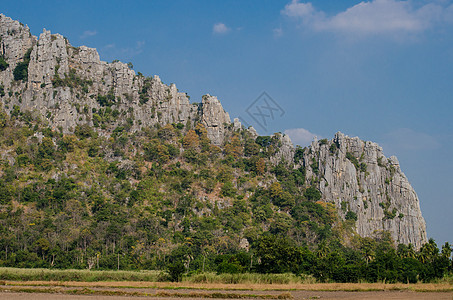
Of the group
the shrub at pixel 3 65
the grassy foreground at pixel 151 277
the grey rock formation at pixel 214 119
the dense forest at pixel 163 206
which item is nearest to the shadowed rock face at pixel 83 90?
the grey rock formation at pixel 214 119

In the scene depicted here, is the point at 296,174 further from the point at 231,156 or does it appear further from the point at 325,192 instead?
the point at 231,156

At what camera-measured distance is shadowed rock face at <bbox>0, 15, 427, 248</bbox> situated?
121 metres

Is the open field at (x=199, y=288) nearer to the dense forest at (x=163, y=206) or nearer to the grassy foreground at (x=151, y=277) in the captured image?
the grassy foreground at (x=151, y=277)

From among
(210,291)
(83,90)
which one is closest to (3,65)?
(83,90)

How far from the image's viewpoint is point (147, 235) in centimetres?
9231

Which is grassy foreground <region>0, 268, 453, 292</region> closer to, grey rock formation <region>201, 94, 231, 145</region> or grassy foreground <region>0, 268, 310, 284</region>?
grassy foreground <region>0, 268, 310, 284</region>

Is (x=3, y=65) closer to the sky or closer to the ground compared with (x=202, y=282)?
closer to the sky

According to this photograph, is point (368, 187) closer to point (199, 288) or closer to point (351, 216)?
point (351, 216)

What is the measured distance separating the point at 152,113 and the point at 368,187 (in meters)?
56.8

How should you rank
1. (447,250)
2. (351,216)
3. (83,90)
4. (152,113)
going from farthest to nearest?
1. (152,113)
2. (83,90)
3. (351,216)
4. (447,250)

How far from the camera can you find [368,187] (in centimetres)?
12838

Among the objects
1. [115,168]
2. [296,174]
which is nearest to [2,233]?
[115,168]

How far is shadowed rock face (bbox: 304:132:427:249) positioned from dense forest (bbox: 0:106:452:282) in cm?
420

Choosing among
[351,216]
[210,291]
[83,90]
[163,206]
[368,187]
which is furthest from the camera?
[83,90]
